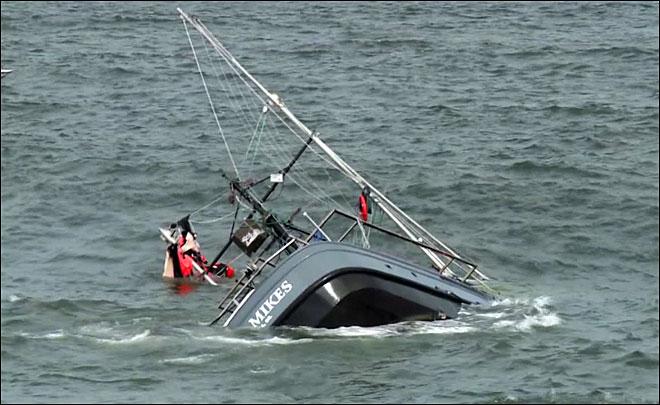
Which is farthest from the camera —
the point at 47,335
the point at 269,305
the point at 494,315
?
the point at 494,315

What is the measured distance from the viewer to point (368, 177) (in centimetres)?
3088

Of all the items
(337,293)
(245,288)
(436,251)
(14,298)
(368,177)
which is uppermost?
(368,177)

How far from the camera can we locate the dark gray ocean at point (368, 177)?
19.3 meters

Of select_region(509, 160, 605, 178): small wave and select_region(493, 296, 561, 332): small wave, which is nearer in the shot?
select_region(493, 296, 561, 332): small wave

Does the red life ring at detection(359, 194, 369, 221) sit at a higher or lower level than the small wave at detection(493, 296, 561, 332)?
higher

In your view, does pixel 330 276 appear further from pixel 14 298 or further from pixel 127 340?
pixel 14 298

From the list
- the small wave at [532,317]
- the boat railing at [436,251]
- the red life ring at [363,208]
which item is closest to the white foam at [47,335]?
the boat railing at [436,251]

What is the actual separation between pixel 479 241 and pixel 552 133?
7.49m

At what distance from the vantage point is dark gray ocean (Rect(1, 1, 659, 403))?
19.3m

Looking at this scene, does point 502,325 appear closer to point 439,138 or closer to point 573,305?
point 573,305

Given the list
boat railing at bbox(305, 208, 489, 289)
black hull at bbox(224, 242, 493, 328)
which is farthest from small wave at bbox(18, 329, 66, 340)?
boat railing at bbox(305, 208, 489, 289)

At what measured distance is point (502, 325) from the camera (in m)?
21.1

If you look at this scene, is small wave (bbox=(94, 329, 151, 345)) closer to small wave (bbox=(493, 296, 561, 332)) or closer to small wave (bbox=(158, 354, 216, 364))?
small wave (bbox=(158, 354, 216, 364))

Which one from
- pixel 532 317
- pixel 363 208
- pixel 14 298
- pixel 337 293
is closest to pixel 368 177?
pixel 363 208
